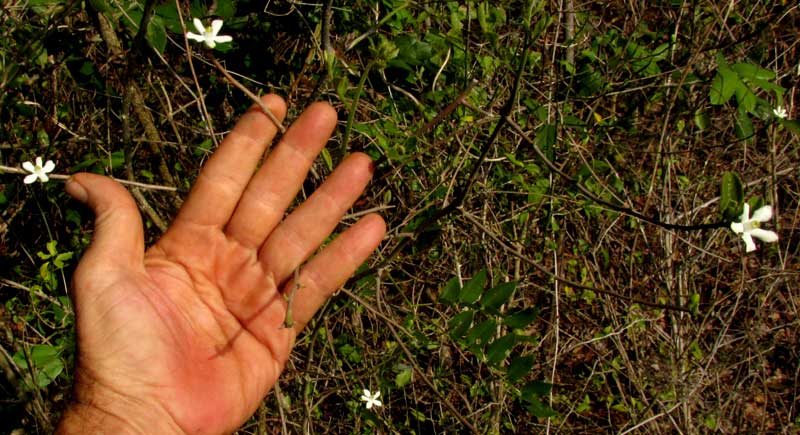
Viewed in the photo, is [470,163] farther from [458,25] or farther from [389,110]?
[458,25]

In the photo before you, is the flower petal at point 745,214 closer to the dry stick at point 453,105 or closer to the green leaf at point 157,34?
the dry stick at point 453,105

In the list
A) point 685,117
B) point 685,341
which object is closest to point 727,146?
point 685,117

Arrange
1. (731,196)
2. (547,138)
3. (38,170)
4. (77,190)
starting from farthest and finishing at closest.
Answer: (547,138) → (38,170) → (77,190) → (731,196)

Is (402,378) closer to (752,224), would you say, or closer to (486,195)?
(486,195)

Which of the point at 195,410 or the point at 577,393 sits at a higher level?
the point at 195,410

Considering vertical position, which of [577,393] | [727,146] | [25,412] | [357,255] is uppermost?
[357,255]

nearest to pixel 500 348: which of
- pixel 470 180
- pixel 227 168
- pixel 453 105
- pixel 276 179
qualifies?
pixel 470 180
